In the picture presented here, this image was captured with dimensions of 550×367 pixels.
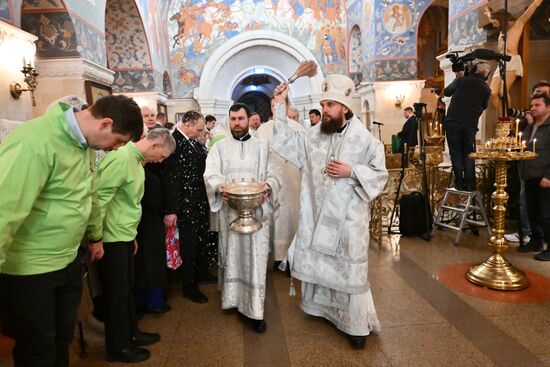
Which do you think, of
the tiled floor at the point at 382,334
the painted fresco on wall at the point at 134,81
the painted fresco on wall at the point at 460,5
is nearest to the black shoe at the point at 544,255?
the tiled floor at the point at 382,334

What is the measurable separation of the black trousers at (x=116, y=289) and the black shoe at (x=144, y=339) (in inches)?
9.6

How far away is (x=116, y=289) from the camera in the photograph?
2557 millimetres

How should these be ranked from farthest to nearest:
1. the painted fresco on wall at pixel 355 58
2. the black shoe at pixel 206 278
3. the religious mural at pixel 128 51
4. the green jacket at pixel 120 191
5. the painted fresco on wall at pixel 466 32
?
the painted fresco on wall at pixel 355 58, the religious mural at pixel 128 51, the painted fresco on wall at pixel 466 32, the black shoe at pixel 206 278, the green jacket at pixel 120 191

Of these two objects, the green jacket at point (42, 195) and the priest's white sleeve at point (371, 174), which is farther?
the priest's white sleeve at point (371, 174)

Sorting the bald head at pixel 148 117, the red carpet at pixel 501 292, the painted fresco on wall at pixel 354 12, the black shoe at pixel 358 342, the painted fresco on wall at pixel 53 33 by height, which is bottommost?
the black shoe at pixel 358 342

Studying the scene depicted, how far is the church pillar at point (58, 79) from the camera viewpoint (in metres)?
7.25

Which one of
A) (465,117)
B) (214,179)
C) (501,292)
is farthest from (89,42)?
(501,292)

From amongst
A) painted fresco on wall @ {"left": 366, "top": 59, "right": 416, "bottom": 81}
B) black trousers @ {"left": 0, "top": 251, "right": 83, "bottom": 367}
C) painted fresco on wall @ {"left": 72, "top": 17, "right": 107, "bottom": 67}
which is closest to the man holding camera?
black trousers @ {"left": 0, "top": 251, "right": 83, "bottom": 367}

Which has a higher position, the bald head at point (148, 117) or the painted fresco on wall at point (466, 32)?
the painted fresco on wall at point (466, 32)

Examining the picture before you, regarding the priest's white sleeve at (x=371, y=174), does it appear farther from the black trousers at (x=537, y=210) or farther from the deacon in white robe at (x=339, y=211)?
the black trousers at (x=537, y=210)

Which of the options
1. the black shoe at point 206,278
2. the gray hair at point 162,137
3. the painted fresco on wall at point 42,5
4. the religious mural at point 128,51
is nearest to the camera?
the gray hair at point 162,137

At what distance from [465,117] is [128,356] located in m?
4.73

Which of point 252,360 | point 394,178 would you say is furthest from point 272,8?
point 252,360

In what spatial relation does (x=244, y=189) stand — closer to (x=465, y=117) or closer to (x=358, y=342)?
(x=358, y=342)
